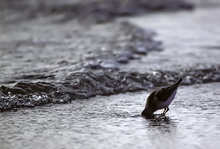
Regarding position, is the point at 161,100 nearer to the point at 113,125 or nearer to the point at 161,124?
the point at 161,124

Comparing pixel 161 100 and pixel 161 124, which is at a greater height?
pixel 161 100

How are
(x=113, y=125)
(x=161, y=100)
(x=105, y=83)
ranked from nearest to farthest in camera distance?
(x=113, y=125) → (x=161, y=100) → (x=105, y=83)

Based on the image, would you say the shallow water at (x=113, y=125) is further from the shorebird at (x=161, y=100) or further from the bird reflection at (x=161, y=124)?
the shorebird at (x=161, y=100)

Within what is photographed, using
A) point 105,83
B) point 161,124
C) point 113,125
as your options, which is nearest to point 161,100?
point 161,124

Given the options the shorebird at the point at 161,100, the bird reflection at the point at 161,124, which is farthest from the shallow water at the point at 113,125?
the shorebird at the point at 161,100

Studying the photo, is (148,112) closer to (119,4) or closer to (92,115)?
(92,115)

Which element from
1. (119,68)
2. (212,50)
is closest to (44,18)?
(212,50)

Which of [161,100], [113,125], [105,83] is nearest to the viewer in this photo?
[113,125]

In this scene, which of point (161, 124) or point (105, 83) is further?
point (105, 83)
